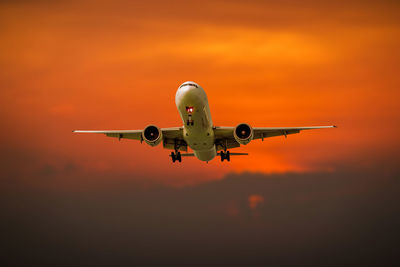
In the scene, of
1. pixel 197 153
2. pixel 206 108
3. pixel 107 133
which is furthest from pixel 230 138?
pixel 107 133

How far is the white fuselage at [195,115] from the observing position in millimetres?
43344

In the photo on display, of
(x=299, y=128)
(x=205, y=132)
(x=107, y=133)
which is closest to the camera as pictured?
(x=205, y=132)

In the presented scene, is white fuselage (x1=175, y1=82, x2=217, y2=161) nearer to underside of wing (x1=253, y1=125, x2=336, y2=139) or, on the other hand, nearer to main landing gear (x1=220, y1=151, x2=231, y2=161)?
main landing gear (x1=220, y1=151, x2=231, y2=161)

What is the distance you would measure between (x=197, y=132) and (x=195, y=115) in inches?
96.7

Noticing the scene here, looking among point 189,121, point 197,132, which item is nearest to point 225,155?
point 197,132

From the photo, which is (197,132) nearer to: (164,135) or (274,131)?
(164,135)

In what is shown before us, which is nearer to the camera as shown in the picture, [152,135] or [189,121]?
[189,121]

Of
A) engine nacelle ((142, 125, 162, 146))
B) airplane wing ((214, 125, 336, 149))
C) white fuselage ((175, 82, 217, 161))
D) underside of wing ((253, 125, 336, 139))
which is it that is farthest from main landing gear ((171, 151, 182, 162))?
underside of wing ((253, 125, 336, 139))

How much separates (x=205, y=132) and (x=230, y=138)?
222 inches

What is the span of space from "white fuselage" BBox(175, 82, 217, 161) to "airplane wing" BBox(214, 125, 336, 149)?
3.48 feet

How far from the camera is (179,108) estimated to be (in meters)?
44.3

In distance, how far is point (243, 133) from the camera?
4809cm

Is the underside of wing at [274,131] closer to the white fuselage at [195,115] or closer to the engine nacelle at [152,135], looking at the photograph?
the white fuselage at [195,115]

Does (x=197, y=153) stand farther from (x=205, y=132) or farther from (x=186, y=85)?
(x=186, y=85)
